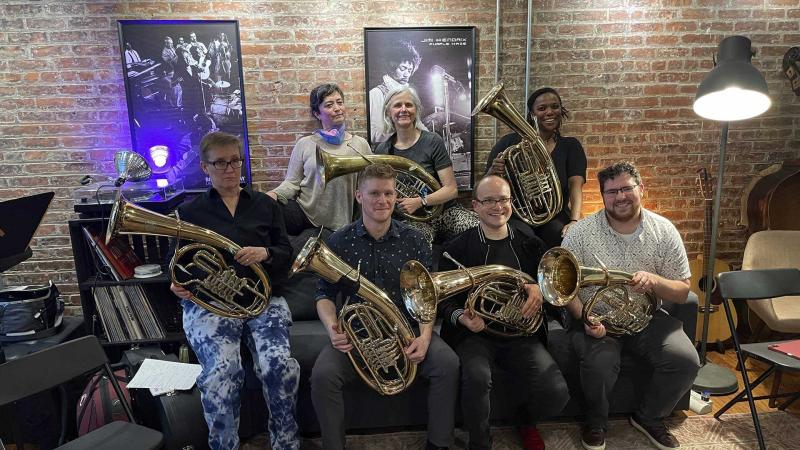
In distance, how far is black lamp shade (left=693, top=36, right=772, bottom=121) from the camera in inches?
114

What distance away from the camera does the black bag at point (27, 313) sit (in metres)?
2.82

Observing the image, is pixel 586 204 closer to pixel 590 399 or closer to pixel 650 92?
pixel 650 92

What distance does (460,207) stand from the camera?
137 inches

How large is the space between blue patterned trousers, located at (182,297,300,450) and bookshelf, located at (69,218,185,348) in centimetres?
78

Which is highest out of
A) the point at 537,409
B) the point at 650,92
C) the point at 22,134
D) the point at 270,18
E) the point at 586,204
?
the point at 270,18

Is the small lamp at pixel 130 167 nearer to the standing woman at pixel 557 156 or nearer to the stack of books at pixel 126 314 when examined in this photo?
the stack of books at pixel 126 314

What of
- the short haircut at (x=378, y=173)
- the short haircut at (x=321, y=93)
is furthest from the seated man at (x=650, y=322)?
the short haircut at (x=321, y=93)

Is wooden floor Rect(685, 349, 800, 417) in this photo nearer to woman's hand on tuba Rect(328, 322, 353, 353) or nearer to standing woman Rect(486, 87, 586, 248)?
standing woman Rect(486, 87, 586, 248)

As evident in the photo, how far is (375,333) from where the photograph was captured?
235 cm

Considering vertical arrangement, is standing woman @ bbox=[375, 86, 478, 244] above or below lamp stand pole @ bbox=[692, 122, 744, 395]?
above

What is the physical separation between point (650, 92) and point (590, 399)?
8.23ft

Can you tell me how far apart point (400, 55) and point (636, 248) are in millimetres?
2079

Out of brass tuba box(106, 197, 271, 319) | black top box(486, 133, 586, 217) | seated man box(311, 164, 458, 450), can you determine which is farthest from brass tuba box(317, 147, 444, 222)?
brass tuba box(106, 197, 271, 319)

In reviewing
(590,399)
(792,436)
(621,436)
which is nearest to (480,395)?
(590,399)
